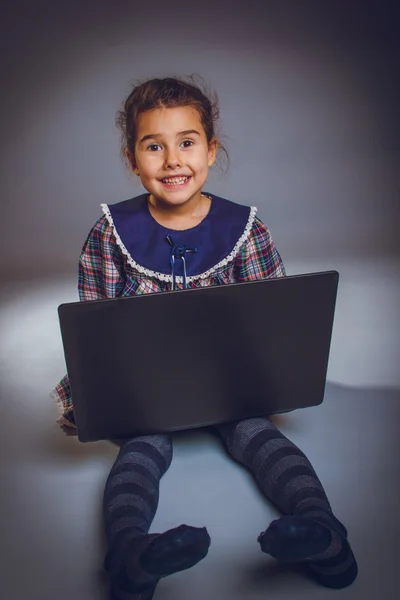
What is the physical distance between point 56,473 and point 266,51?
4.10 feet

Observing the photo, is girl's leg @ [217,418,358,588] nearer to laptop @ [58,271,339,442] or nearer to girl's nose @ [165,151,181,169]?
laptop @ [58,271,339,442]

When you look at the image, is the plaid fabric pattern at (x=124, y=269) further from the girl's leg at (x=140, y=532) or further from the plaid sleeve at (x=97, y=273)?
the girl's leg at (x=140, y=532)

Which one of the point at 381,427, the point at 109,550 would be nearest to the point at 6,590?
the point at 109,550

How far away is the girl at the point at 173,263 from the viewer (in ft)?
2.97

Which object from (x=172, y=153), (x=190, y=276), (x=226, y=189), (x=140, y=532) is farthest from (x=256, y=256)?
(x=226, y=189)

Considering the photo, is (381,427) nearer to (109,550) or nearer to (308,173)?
(109,550)

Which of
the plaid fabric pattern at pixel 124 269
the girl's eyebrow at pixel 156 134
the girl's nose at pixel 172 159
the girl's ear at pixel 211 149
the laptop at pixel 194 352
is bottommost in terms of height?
the laptop at pixel 194 352

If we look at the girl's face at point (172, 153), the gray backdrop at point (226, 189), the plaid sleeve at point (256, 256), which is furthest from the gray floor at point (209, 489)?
the girl's face at point (172, 153)

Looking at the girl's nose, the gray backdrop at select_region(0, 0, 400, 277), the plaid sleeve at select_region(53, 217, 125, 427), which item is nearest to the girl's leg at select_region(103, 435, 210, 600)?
the plaid sleeve at select_region(53, 217, 125, 427)

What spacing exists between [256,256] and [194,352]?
28cm

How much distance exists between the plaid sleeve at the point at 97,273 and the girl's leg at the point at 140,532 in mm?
177

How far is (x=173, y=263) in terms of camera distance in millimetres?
1180

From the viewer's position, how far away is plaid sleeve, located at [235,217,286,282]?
123 centimetres

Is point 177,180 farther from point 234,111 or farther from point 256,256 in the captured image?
point 234,111
